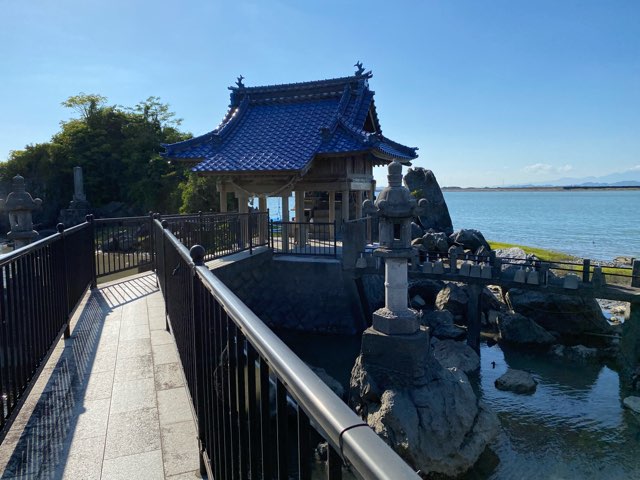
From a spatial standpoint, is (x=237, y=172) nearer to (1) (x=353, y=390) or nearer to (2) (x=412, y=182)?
(1) (x=353, y=390)

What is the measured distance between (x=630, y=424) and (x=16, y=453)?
37.7 feet

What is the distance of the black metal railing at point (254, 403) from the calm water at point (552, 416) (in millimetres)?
6764

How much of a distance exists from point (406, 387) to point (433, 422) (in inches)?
34.8

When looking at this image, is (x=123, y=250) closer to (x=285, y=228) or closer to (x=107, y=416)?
(x=285, y=228)

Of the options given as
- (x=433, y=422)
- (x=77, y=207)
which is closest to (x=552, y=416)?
(x=433, y=422)

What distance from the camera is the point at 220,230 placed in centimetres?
1166

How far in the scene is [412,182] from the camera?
31.0 m

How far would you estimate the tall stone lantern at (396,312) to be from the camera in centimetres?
852

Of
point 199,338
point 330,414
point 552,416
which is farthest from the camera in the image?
point 552,416

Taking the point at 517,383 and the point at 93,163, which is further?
the point at 93,163

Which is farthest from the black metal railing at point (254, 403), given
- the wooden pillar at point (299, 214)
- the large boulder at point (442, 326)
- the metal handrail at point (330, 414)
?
the large boulder at point (442, 326)

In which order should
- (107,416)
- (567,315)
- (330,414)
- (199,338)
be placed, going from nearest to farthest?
(330,414)
(199,338)
(107,416)
(567,315)

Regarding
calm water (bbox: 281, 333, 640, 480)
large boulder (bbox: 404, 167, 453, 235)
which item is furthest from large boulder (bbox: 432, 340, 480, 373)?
large boulder (bbox: 404, 167, 453, 235)

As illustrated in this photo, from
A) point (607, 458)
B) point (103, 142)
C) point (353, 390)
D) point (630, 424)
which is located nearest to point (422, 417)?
point (353, 390)
